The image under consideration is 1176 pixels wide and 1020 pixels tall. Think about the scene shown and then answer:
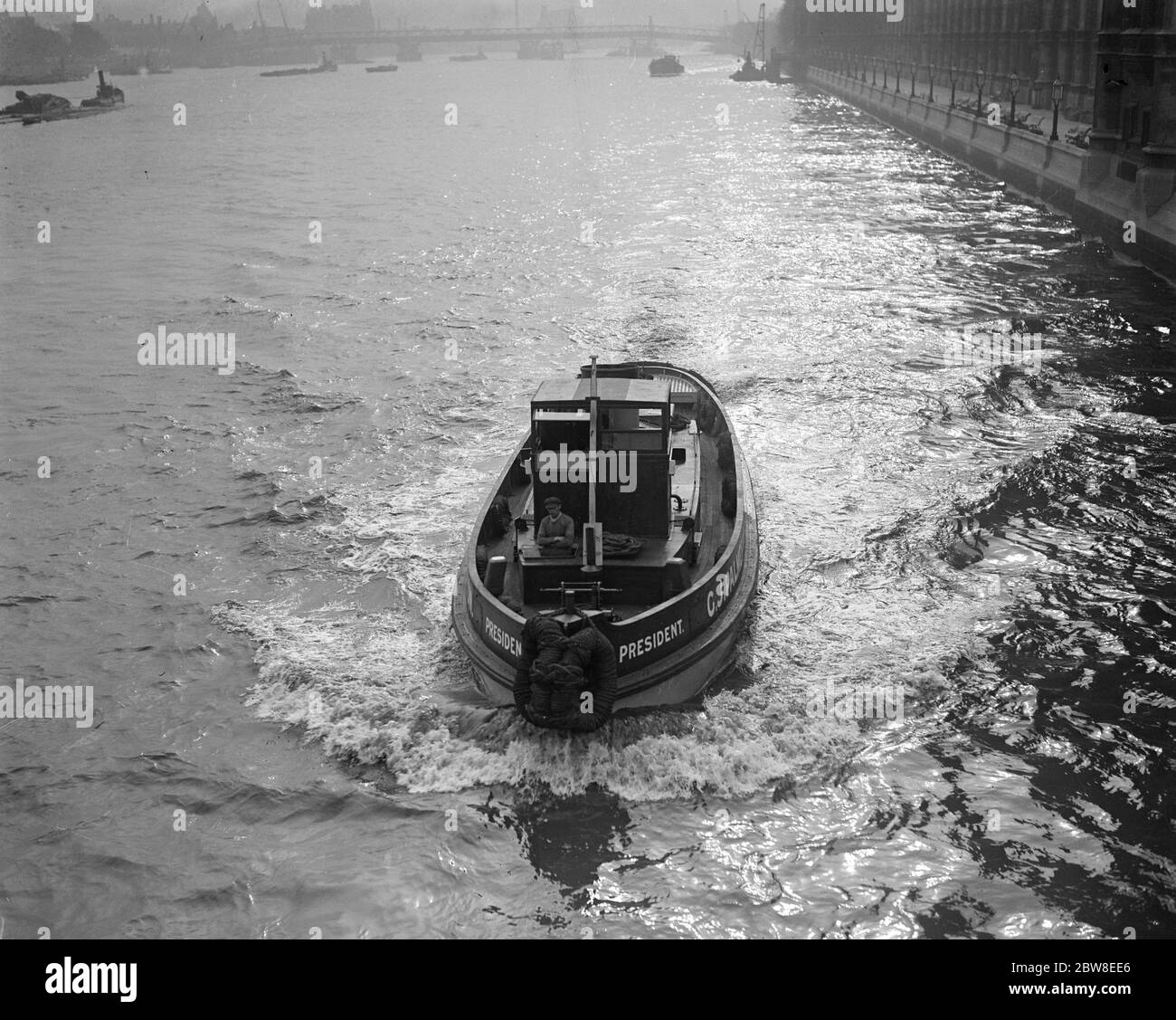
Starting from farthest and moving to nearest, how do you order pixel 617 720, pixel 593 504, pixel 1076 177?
pixel 1076 177 → pixel 593 504 → pixel 617 720

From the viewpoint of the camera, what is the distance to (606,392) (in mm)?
20016

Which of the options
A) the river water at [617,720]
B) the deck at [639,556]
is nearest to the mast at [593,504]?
the deck at [639,556]

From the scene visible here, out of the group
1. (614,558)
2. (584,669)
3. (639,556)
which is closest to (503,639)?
(584,669)

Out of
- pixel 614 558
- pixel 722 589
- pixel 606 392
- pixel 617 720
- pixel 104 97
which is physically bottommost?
pixel 617 720

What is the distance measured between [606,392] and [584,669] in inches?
210

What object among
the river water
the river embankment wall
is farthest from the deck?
the river embankment wall

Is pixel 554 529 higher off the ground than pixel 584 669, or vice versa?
pixel 554 529

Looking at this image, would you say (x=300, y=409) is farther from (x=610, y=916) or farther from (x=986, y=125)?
(x=986, y=125)

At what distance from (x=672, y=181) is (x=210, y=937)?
235ft

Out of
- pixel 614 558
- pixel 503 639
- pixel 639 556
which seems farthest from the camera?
pixel 639 556

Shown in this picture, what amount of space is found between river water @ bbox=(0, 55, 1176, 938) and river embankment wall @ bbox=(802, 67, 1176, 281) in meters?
1.51

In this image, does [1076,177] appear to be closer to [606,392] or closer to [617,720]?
[606,392]

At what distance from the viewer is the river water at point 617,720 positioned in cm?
1523
